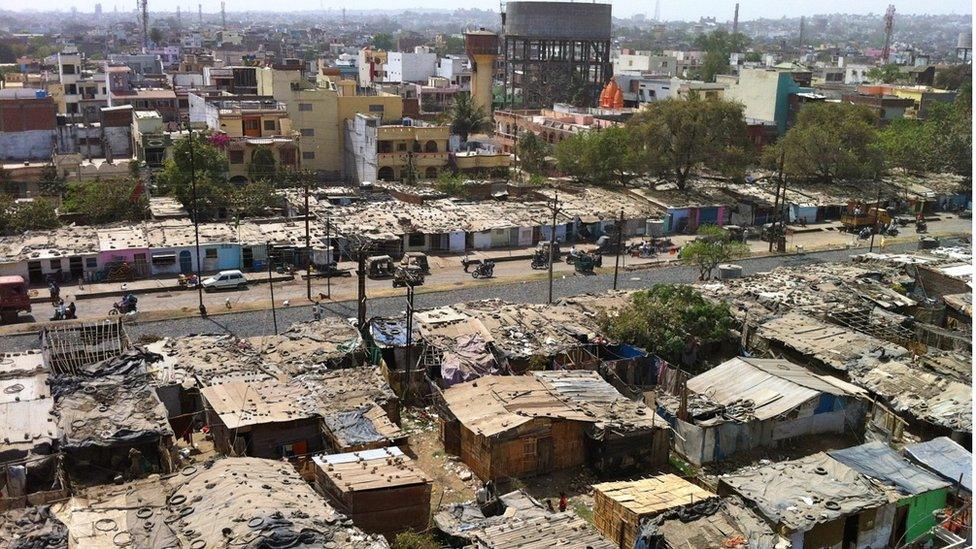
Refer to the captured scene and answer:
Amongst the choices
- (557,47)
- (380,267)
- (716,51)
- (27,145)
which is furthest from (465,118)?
(716,51)

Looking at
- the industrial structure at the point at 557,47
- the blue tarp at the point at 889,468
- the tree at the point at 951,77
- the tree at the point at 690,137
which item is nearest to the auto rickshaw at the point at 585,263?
the tree at the point at 690,137

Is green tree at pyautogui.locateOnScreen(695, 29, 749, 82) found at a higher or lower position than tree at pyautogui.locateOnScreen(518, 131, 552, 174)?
higher

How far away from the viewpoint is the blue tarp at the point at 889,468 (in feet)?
47.3

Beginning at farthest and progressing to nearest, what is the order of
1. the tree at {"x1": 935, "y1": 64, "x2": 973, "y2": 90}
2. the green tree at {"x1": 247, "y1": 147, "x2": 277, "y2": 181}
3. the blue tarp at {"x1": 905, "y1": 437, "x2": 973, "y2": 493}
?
the tree at {"x1": 935, "y1": 64, "x2": 973, "y2": 90}
the green tree at {"x1": 247, "y1": 147, "x2": 277, "y2": 181}
the blue tarp at {"x1": 905, "y1": 437, "x2": 973, "y2": 493}

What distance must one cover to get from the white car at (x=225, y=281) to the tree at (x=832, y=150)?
89.5ft

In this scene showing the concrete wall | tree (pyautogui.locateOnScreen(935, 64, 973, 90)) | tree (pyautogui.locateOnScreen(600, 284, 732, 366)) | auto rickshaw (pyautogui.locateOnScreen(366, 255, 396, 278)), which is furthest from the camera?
tree (pyautogui.locateOnScreen(935, 64, 973, 90))

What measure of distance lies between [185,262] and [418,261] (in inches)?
308

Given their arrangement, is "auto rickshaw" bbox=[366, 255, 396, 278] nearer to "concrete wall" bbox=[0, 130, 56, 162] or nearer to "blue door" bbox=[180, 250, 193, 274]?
"blue door" bbox=[180, 250, 193, 274]

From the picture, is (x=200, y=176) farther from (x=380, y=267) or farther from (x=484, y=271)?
(x=484, y=271)

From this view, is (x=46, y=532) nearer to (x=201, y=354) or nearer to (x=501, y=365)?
(x=201, y=354)

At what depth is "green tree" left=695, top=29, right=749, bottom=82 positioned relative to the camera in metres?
94.6

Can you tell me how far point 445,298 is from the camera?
27109mm

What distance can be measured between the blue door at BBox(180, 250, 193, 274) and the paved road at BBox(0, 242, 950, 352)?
5.08 m

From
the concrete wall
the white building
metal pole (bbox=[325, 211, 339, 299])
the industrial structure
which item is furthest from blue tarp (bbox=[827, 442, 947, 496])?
the white building
